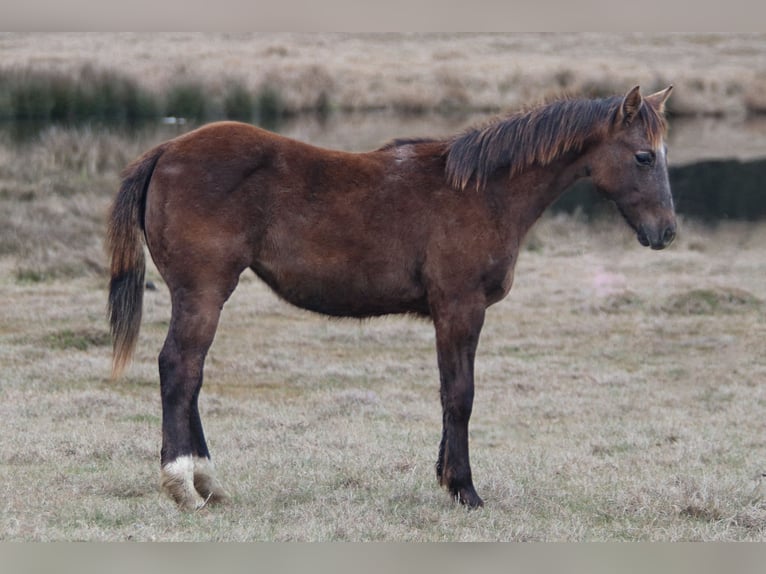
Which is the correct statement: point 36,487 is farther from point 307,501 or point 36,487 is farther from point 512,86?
point 512,86

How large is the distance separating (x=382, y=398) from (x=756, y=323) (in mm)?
5484

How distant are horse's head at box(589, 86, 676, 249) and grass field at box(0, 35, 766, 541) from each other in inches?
60.4

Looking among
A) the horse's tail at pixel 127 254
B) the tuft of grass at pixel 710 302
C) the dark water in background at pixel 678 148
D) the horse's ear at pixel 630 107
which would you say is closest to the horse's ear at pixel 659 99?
the horse's ear at pixel 630 107

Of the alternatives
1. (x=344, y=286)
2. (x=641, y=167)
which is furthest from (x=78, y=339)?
(x=641, y=167)

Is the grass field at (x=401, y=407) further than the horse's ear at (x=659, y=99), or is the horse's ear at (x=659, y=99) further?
the horse's ear at (x=659, y=99)

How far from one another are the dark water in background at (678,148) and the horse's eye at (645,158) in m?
13.7

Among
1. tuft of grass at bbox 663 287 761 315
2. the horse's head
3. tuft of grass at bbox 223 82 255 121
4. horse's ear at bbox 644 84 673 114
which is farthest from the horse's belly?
tuft of grass at bbox 223 82 255 121

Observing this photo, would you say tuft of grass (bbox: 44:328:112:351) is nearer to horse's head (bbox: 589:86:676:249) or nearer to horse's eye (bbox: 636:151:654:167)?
horse's head (bbox: 589:86:676:249)

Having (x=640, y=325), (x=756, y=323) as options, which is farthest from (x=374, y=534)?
(x=756, y=323)

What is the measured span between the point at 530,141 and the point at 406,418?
3.12 meters

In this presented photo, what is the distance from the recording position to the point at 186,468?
5371 mm

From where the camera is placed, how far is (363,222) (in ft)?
18.4

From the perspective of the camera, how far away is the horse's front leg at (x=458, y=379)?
566 centimetres

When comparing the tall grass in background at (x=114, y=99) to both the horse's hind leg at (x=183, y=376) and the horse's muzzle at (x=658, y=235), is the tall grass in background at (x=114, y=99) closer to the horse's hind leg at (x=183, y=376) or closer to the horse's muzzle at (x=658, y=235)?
the horse's hind leg at (x=183, y=376)
